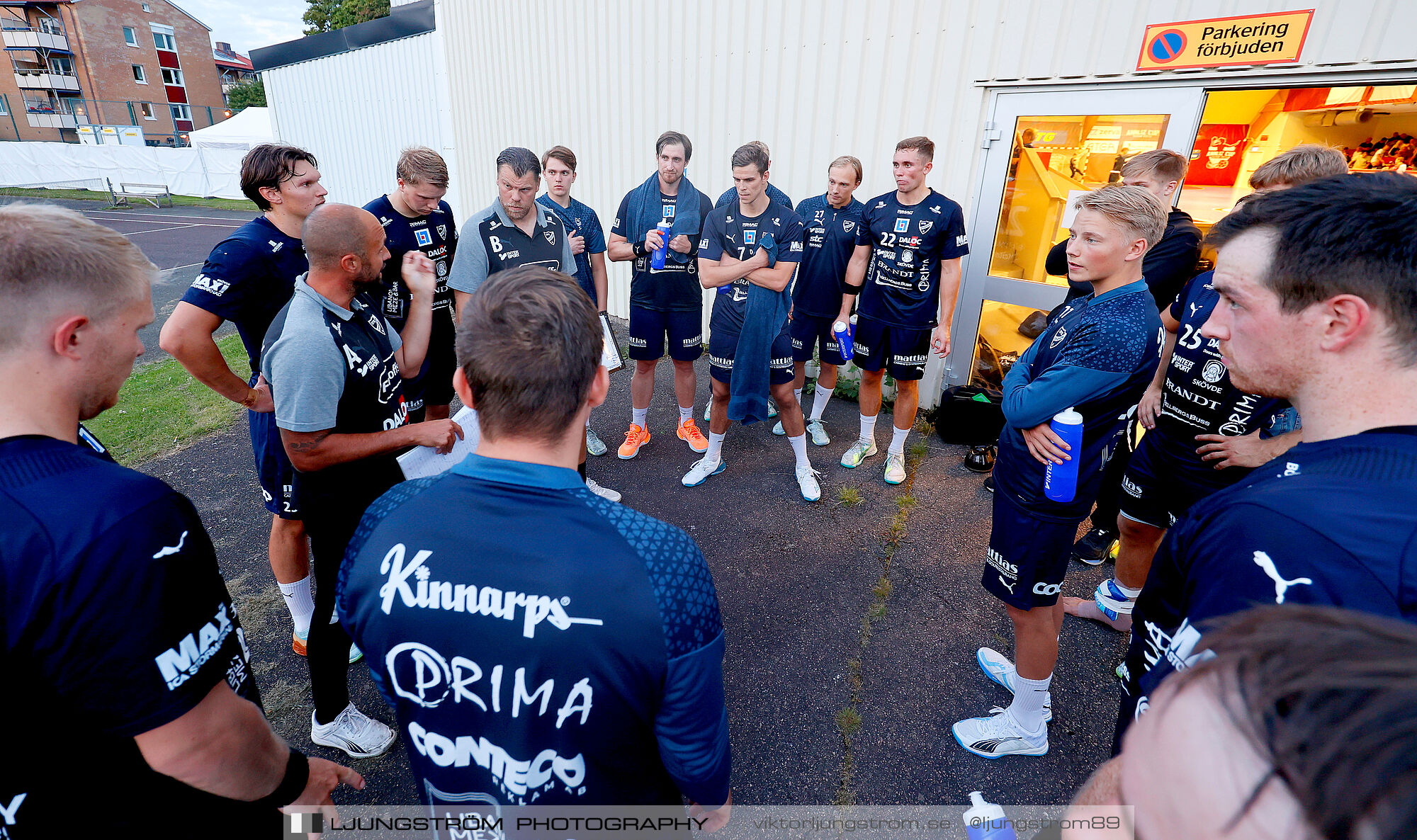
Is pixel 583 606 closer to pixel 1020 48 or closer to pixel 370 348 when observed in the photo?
pixel 370 348

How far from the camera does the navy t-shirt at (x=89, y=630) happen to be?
0.88m

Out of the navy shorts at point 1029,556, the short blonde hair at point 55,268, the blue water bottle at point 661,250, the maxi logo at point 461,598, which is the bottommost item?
the navy shorts at point 1029,556

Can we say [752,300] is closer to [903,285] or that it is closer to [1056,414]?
[903,285]

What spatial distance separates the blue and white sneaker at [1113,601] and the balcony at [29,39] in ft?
179

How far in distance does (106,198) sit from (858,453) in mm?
30816

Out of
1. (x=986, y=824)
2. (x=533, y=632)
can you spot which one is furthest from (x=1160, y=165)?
(x=533, y=632)

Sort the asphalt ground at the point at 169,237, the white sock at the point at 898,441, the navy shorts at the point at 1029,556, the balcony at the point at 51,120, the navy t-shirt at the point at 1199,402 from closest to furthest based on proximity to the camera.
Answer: the navy shorts at the point at 1029,556 → the navy t-shirt at the point at 1199,402 → the white sock at the point at 898,441 → the asphalt ground at the point at 169,237 → the balcony at the point at 51,120

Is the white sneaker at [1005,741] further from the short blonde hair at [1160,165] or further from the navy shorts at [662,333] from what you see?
the navy shorts at [662,333]

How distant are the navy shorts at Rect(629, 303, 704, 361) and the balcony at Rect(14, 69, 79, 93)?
5121cm

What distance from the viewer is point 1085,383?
1.99 m

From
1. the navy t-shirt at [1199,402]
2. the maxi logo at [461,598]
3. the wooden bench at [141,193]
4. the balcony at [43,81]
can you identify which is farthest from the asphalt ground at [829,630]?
the balcony at [43,81]

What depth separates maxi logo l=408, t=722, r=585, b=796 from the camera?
3.59ft

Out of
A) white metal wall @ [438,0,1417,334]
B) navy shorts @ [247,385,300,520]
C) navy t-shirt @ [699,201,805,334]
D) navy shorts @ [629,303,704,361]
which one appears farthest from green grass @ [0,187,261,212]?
navy shorts @ [247,385,300,520]

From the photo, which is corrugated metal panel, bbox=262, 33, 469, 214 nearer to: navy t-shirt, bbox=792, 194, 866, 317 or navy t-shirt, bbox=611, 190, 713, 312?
navy t-shirt, bbox=611, 190, 713, 312
